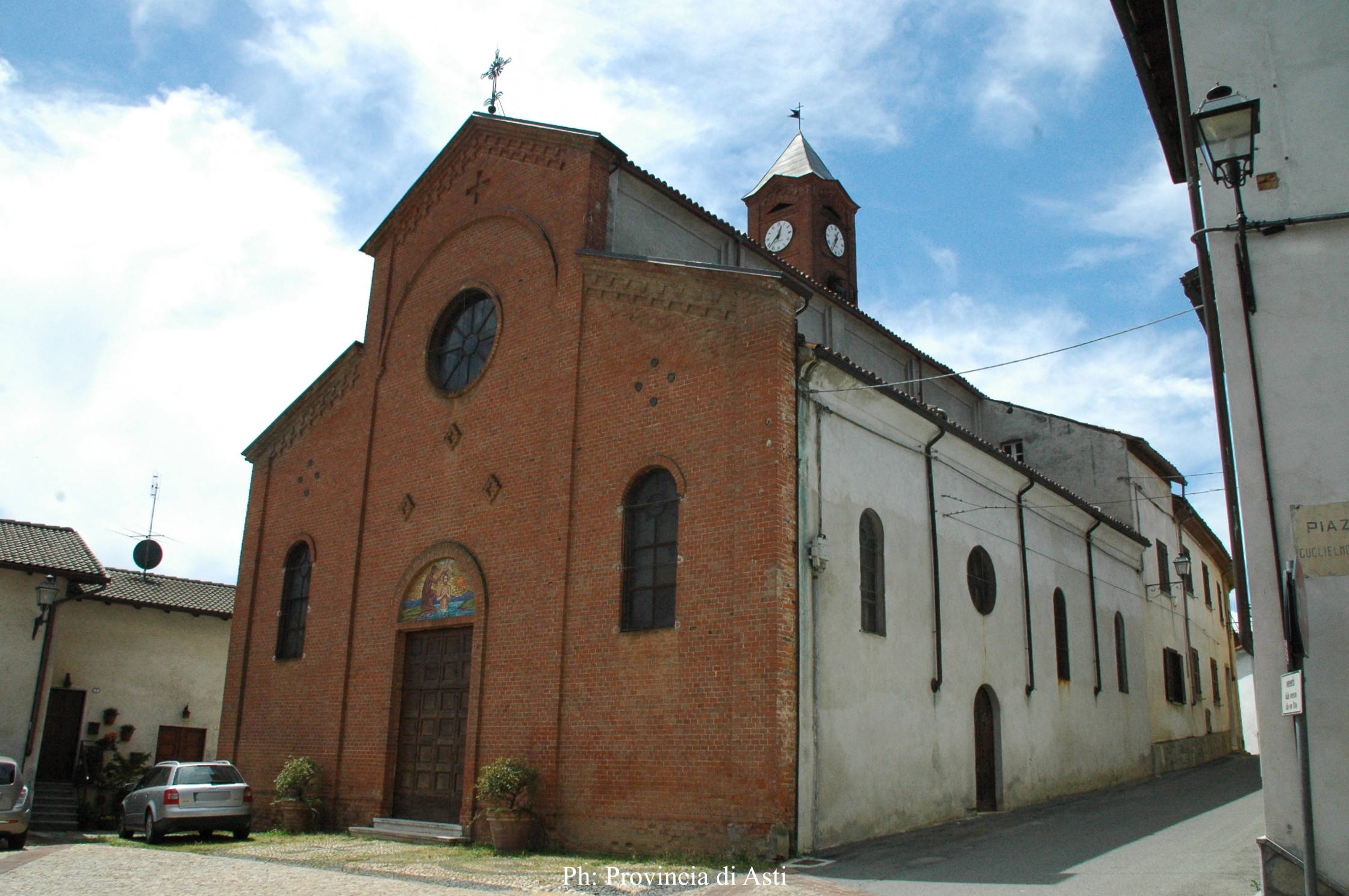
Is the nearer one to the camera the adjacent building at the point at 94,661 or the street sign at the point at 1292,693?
the street sign at the point at 1292,693

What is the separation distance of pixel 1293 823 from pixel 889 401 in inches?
298

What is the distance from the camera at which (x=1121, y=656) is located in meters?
21.5

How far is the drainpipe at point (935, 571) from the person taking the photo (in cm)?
1404

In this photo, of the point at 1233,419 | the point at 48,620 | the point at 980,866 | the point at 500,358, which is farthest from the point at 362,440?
the point at 1233,419

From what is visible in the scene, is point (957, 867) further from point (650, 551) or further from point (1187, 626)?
point (1187, 626)

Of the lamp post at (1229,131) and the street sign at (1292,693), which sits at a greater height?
the lamp post at (1229,131)

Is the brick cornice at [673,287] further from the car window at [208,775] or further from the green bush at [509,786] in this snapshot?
the car window at [208,775]

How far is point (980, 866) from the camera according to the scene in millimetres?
10102

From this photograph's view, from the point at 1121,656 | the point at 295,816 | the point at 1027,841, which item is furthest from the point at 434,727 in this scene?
the point at 1121,656

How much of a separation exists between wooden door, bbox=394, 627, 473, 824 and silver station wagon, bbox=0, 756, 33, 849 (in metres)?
4.88

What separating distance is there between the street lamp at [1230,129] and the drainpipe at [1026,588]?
36.7ft

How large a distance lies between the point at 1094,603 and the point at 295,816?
1511cm

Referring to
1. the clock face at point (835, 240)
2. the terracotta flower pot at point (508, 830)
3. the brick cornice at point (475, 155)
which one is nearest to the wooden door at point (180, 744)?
the brick cornice at point (475, 155)

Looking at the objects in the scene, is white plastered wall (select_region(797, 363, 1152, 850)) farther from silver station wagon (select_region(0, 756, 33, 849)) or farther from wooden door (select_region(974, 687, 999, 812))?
silver station wagon (select_region(0, 756, 33, 849))
